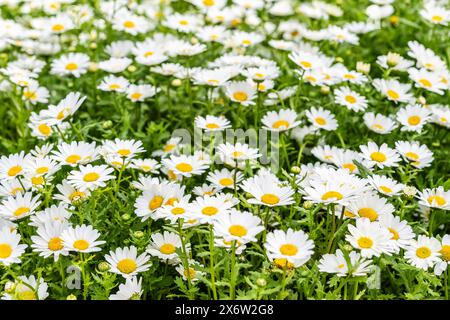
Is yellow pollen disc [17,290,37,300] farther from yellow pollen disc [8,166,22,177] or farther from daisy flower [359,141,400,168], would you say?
daisy flower [359,141,400,168]

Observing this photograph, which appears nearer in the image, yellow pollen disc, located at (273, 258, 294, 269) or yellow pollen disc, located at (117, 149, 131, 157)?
yellow pollen disc, located at (273, 258, 294, 269)

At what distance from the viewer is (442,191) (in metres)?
2.94

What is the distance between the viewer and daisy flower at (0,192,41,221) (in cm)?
279

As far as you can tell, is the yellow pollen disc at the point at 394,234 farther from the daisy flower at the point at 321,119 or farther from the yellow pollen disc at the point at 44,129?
the yellow pollen disc at the point at 44,129

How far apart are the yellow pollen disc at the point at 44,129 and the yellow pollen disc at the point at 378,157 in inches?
65.2

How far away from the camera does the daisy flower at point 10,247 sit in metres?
2.63

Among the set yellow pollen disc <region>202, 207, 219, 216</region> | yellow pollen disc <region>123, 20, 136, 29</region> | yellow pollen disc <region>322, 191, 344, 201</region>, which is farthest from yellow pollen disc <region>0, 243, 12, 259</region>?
yellow pollen disc <region>123, 20, 136, 29</region>

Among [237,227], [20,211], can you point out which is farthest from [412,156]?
[20,211]

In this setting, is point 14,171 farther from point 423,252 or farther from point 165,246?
point 423,252

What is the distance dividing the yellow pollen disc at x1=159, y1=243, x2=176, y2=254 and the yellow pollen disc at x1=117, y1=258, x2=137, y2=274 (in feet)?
0.46

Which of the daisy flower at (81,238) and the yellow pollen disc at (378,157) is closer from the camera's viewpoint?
the daisy flower at (81,238)

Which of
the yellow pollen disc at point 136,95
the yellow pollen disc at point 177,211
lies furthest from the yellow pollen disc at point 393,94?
the yellow pollen disc at point 177,211

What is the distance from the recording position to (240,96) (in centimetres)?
371
